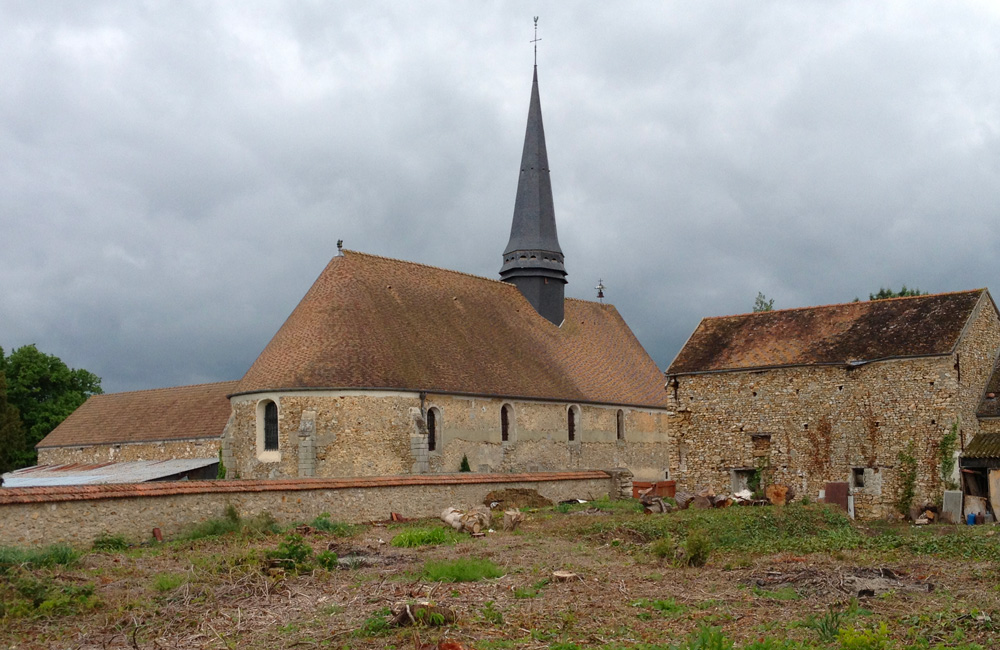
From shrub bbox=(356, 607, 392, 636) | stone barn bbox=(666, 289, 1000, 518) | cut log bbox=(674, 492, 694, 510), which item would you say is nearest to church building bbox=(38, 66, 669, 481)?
stone barn bbox=(666, 289, 1000, 518)

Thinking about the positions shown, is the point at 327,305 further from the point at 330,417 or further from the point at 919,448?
the point at 919,448

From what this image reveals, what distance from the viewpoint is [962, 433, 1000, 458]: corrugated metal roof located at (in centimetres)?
2186

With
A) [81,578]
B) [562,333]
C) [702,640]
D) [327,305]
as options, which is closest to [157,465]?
[327,305]

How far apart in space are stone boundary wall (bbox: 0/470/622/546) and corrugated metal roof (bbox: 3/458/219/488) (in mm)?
14710

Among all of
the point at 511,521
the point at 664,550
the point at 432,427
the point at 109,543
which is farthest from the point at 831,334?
the point at 109,543

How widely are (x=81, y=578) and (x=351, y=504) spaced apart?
7.22m

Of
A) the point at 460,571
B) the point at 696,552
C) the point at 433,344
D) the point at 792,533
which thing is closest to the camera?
the point at 460,571

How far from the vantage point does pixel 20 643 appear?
9039 mm

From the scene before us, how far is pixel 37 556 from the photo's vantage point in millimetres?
11844

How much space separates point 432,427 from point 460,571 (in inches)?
634

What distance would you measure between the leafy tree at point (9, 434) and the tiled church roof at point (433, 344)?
25997 mm

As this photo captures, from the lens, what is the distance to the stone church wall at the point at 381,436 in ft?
82.8

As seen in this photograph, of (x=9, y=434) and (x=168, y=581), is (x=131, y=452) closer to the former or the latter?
(x=9, y=434)

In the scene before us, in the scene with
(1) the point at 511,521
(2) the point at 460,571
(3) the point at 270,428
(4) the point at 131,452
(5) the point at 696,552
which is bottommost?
(1) the point at 511,521
